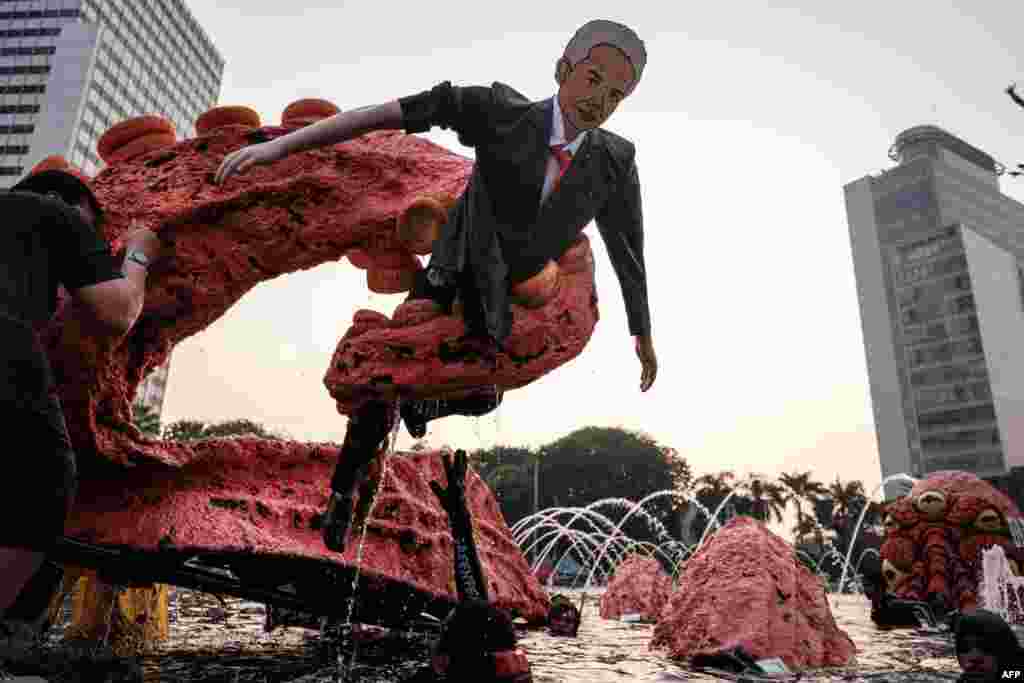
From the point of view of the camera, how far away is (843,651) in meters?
4.53

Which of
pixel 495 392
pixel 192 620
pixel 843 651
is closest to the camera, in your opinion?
pixel 495 392

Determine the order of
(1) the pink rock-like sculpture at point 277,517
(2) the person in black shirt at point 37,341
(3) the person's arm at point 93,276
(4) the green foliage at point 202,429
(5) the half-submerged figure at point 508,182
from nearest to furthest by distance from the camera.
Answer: (2) the person in black shirt at point 37,341 < (3) the person's arm at point 93,276 < (5) the half-submerged figure at point 508,182 < (1) the pink rock-like sculpture at point 277,517 < (4) the green foliage at point 202,429

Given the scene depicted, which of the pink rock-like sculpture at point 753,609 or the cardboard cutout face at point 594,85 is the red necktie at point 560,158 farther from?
the pink rock-like sculpture at point 753,609

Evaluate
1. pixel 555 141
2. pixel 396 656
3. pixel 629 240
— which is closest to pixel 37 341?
pixel 555 141

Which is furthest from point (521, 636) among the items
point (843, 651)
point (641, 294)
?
point (641, 294)

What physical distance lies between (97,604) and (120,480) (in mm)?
1543

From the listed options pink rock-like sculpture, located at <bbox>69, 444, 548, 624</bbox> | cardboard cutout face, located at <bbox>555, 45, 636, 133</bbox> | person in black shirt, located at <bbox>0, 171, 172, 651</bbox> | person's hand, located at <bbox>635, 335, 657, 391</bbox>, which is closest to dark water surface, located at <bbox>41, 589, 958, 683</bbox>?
pink rock-like sculpture, located at <bbox>69, 444, 548, 624</bbox>

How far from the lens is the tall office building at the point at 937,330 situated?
5784cm

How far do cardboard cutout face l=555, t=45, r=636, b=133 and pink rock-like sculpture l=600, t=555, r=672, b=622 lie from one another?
650 cm

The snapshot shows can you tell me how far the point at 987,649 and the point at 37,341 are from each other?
11.7ft

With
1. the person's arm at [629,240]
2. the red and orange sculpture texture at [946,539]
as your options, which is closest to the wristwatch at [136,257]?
the person's arm at [629,240]

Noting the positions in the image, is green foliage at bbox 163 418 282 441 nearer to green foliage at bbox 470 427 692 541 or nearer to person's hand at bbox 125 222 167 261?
green foliage at bbox 470 427 692 541

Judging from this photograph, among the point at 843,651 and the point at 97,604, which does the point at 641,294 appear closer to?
the point at 843,651

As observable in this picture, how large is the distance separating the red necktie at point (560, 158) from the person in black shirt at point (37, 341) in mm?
1770
